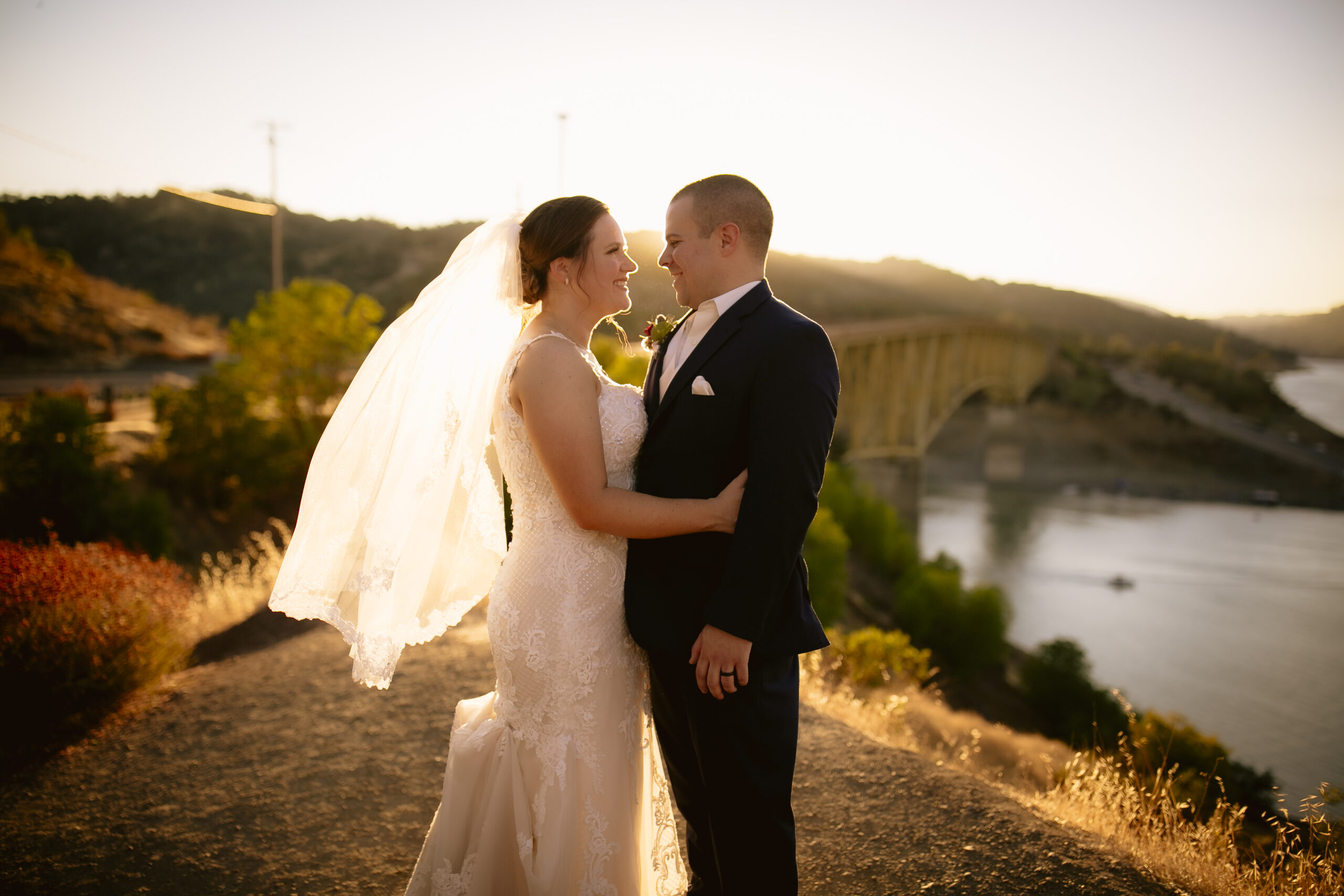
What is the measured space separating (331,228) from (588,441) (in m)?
75.4

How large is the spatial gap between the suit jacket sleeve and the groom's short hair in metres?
0.43

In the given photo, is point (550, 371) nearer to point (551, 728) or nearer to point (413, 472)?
point (413, 472)

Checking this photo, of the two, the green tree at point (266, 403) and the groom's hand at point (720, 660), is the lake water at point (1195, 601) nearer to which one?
the groom's hand at point (720, 660)

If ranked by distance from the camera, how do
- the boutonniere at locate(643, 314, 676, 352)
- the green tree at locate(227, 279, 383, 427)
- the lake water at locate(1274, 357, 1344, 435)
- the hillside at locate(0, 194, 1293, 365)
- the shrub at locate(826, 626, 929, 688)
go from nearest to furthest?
the boutonniere at locate(643, 314, 676, 352)
the shrub at locate(826, 626, 929, 688)
the green tree at locate(227, 279, 383, 427)
the hillside at locate(0, 194, 1293, 365)
the lake water at locate(1274, 357, 1344, 435)

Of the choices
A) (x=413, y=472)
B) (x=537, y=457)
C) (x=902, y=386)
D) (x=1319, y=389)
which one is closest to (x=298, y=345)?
(x=413, y=472)

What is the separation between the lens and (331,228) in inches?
2662

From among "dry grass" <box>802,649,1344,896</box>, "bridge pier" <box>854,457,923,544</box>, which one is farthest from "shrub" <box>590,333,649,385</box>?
"bridge pier" <box>854,457,923,544</box>

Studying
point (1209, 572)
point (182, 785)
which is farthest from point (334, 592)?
point (1209, 572)

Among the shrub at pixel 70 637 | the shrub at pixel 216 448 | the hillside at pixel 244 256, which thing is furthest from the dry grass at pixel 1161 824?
the hillside at pixel 244 256

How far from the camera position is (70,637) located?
14.4ft

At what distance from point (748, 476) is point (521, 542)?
2.75 ft

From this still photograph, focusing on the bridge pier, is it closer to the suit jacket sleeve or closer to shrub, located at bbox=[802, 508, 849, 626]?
shrub, located at bbox=[802, 508, 849, 626]

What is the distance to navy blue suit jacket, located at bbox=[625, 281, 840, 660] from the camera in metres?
1.91

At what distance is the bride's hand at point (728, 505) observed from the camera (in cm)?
200
